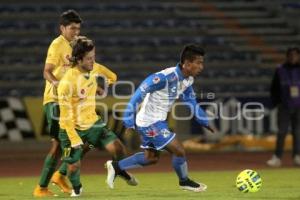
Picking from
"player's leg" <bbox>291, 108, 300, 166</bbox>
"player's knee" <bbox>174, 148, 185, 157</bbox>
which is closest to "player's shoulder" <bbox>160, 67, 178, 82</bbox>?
"player's knee" <bbox>174, 148, 185, 157</bbox>

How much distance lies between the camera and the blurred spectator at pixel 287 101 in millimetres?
15211

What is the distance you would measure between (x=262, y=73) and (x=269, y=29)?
2.75 m

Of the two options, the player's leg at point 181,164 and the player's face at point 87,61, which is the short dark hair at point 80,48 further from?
the player's leg at point 181,164

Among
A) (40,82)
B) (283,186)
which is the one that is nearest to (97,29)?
(40,82)

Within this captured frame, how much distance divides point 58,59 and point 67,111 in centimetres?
104

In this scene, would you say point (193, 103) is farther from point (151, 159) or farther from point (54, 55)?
point (54, 55)

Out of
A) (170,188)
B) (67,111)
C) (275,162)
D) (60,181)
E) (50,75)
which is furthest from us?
(275,162)

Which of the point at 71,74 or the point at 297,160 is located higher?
the point at 71,74

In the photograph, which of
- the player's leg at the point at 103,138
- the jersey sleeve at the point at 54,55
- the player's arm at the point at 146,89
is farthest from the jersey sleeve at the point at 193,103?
the jersey sleeve at the point at 54,55

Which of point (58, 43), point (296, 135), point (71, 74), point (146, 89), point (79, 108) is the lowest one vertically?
point (296, 135)

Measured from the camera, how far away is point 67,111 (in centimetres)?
934

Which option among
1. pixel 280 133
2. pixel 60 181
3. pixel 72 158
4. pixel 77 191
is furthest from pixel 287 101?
pixel 72 158

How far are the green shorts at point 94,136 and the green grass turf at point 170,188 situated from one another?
24.1 inches

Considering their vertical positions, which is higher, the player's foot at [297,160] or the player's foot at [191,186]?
the player's foot at [191,186]
